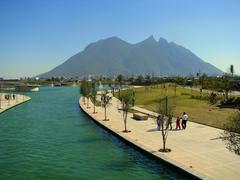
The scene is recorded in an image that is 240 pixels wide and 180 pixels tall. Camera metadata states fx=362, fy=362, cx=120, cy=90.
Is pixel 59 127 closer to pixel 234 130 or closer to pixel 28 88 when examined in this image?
pixel 234 130

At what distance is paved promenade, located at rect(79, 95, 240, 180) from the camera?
1966 cm

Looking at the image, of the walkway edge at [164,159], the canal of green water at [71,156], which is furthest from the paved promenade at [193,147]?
the canal of green water at [71,156]

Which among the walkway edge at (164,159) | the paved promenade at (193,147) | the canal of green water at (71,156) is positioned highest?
the paved promenade at (193,147)

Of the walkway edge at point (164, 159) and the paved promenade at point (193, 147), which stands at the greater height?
the paved promenade at point (193, 147)

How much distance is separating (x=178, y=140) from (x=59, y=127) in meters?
16.8

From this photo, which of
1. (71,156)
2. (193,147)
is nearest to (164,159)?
(193,147)

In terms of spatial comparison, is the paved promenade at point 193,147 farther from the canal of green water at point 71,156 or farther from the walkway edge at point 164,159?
the canal of green water at point 71,156

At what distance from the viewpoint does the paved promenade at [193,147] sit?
19661 mm

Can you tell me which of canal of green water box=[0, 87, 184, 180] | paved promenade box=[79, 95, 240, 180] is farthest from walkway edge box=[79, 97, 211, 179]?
canal of green water box=[0, 87, 184, 180]

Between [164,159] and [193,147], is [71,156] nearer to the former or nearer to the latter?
[164,159]

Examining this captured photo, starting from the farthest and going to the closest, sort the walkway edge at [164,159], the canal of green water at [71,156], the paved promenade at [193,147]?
the canal of green water at [71,156] < the paved promenade at [193,147] < the walkway edge at [164,159]

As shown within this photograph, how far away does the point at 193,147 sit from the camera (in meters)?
25.7

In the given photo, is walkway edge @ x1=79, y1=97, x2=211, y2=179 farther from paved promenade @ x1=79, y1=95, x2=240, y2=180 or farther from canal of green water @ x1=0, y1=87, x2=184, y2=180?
canal of green water @ x1=0, y1=87, x2=184, y2=180

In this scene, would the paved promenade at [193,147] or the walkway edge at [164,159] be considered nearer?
the walkway edge at [164,159]
